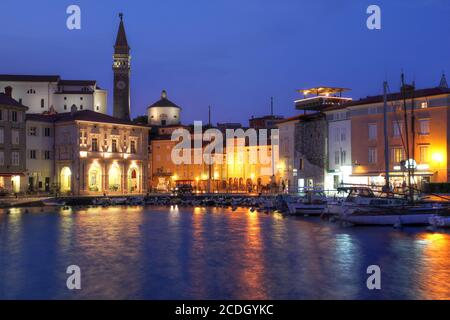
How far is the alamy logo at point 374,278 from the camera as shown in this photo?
2141 centimetres

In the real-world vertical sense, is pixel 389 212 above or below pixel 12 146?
below

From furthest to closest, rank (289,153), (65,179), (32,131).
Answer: (65,179)
(289,153)
(32,131)

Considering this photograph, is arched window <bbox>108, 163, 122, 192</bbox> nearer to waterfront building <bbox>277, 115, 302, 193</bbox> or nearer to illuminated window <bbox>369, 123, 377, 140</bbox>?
waterfront building <bbox>277, 115, 302, 193</bbox>

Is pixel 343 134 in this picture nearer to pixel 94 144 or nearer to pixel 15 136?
pixel 94 144

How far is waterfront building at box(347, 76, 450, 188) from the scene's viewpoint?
55.2 metres

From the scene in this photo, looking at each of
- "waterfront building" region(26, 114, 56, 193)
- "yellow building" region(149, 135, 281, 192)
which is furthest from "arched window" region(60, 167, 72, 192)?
"yellow building" region(149, 135, 281, 192)

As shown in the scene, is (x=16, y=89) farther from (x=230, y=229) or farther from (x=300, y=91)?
(x=230, y=229)

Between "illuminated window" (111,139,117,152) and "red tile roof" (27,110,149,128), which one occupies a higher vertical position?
"red tile roof" (27,110,149,128)

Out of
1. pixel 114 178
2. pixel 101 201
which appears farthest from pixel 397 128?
pixel 114 178

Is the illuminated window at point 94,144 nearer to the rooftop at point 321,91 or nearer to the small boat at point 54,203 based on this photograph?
the small boat at point 54,203

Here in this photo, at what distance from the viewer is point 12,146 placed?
71.9m

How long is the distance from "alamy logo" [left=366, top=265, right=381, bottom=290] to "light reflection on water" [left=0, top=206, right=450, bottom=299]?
30cm

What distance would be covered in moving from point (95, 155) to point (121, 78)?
107 feet

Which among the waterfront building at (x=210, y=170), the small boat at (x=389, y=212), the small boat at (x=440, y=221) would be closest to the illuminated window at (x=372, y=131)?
the small boat at (x=389, y=212)
